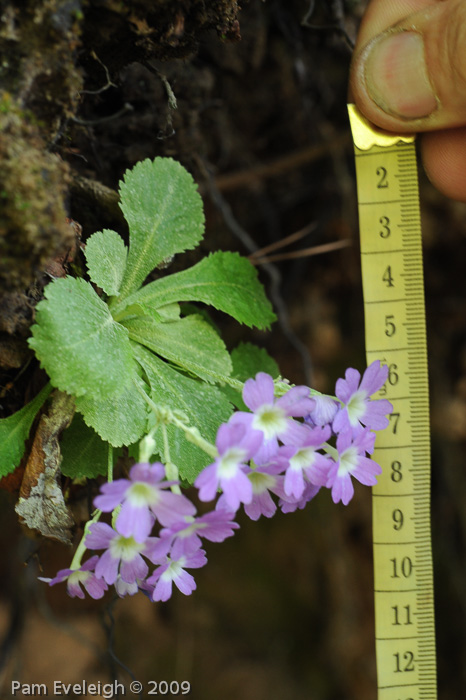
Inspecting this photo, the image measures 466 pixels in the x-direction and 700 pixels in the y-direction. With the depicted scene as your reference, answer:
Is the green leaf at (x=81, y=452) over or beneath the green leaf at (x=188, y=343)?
beneath

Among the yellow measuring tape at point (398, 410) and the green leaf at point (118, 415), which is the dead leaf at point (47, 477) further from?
the yellow measuring tape at point (398, 410)

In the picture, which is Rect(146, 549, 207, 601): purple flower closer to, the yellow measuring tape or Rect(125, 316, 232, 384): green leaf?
Rect(125, 316, 232, 384): green leaf

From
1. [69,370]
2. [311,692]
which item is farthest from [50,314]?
[311,692]

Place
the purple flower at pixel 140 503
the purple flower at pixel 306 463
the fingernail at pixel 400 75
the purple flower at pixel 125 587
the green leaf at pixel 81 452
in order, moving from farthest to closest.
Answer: the fingernail at pixel 400 75 < the green leaf at pixel 81 452 < the purple flower at pixel 125 587 < the purple flower at pixel 306 463 < the purple flower at pixel 140 503

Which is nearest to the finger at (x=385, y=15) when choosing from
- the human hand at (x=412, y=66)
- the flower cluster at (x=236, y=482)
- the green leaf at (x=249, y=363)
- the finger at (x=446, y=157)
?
the human hand at (x=412, y=66)

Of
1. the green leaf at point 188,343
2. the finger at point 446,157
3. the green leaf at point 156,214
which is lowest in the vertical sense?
the green leaf at point 188,343

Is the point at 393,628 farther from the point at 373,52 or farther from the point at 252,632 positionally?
the point at 252,632

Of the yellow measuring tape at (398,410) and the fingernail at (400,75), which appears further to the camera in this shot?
the yellow measuring tape at (398,410)

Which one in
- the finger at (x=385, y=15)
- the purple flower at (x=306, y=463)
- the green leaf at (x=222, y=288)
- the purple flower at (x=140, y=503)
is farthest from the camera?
the finger at (x=385, y=15)
